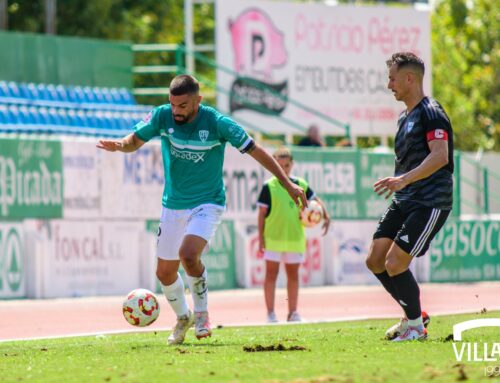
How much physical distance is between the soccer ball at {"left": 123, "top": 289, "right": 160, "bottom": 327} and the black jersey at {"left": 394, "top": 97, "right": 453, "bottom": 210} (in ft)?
8.17

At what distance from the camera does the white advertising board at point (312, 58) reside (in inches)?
1141

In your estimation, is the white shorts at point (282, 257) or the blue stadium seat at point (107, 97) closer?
the white shorts at point (282, 257)

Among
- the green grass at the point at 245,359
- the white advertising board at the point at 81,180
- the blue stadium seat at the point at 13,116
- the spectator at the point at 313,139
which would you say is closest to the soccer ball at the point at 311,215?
the green grass at the point at 245,359

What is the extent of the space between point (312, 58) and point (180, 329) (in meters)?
20.0

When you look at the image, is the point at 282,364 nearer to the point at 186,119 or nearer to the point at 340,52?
the point at 186,119

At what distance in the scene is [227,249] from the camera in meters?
23.5

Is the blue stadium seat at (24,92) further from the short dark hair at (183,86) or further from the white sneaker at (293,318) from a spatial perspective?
the short dark hair at (183,86)

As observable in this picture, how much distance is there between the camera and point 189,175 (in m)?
11.4

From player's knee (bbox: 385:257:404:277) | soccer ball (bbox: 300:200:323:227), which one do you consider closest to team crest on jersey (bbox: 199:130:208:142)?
player's knee (bbox: 385:257:404:277)

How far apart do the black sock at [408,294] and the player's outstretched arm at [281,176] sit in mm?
1011

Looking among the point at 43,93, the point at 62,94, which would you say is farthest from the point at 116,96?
the point at 43,93

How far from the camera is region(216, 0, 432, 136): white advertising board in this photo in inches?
1141

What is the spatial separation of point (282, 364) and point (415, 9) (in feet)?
81.2

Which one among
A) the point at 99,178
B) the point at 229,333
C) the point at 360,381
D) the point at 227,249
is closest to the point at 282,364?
the point at 360,381
